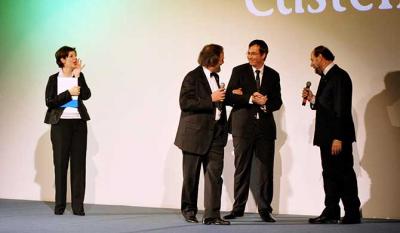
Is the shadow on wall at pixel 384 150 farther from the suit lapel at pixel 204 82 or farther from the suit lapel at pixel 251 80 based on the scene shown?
the suit lapel at pixel 204 82

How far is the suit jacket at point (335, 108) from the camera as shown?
5.54 metres

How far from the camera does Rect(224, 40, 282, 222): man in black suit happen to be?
573 centimetres

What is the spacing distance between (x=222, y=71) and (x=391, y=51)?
1.53 metres

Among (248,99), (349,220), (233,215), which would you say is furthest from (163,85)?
(349,220)

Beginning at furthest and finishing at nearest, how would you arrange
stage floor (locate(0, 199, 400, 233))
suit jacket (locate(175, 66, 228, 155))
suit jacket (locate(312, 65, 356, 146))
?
suit jacket (locate(312, 65, 356, 146)) → suit jacket (locate(175, 66, 228, 155)) → stage floor (locate(0, 199, 400, 233))

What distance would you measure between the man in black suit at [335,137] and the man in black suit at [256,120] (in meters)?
0.36

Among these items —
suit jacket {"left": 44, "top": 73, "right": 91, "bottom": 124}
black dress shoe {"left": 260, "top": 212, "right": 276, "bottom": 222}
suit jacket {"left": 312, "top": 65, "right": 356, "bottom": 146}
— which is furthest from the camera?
suit jacket {"left": 44, "top": 73, "right": 91, "bottom": 124}

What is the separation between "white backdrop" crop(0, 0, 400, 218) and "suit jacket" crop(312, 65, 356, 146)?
0.65m

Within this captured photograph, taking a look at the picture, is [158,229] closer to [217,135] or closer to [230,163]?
[217,135]

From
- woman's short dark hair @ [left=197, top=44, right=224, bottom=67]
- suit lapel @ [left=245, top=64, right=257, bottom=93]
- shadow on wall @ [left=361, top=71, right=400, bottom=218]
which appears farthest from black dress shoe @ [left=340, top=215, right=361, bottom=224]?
woman's short dark hair @ [left=197, top=44, right=224, bottom=67]

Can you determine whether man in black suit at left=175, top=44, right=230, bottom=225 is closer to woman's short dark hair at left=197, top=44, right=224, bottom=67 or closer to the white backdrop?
woman's short dark hair at left=197, top=44, right=224, bottom=67

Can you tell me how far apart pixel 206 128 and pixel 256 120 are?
0.51 m

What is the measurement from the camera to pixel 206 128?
5.45 meters

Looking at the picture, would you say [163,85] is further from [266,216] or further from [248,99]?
[266,216]
